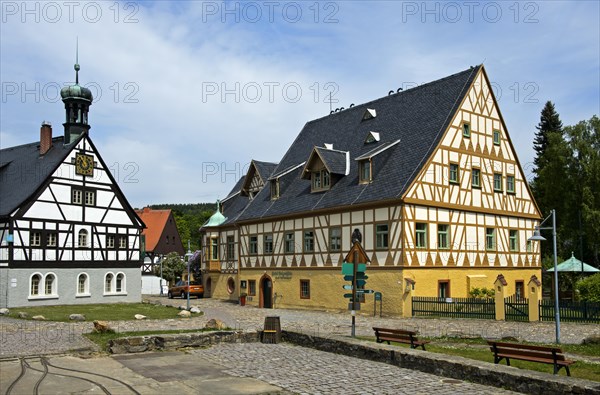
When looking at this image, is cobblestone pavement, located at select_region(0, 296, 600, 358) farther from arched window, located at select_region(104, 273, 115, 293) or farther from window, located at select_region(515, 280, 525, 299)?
arched window, located at select_region(104, 273, 115, 293)

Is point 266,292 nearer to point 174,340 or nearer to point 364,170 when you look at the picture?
point 364,170

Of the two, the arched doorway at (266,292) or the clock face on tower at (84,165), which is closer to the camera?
the arched doorway at (266,292)

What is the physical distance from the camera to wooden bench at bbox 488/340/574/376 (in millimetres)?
11977

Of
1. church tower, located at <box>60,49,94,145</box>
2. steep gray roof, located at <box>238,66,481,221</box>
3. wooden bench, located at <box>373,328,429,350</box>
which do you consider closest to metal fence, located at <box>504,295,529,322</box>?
steep gray roof, located at <box>238,66,481,221</box>

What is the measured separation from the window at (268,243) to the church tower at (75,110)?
14.6 m

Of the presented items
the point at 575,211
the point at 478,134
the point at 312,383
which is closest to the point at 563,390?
the point at 312,383

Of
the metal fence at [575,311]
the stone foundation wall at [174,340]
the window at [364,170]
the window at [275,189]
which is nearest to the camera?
the stone foundation wall at [174,340]

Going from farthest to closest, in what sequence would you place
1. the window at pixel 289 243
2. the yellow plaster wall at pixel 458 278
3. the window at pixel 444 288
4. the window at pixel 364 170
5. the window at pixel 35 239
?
the window at pixel 289 243 < the window at pixel 35 239 < the window at pixel 364 170 < the window at pixel 444 288 < the yellow plaster wall at pixel 458 278

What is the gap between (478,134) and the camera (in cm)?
3469

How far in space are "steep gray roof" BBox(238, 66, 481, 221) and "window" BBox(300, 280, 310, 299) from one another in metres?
4.27

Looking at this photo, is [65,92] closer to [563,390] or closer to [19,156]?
[19,156]

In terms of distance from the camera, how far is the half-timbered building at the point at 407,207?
31.0m

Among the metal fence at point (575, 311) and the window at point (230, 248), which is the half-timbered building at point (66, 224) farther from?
the metal fence at point (575, 311)

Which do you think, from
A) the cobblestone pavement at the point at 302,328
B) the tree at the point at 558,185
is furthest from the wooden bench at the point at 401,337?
the tree at the point at 558,185
